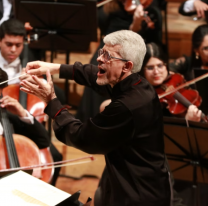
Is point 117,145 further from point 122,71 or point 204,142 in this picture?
point 204,142

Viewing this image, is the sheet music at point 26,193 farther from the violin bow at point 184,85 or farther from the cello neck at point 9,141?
the violin bow at point 184,85

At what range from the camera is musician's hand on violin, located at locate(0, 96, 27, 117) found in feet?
6.07

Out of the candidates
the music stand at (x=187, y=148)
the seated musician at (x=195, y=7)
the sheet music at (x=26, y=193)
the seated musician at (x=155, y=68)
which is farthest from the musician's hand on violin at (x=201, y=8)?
the sheet music at (x=26, y=193)

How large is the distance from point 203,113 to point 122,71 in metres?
1.10

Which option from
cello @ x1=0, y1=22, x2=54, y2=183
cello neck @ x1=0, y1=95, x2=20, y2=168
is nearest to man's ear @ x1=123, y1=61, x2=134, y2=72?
cello neck @ x1=0, y1=95, x2=20, y2=168

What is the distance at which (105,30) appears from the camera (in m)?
3.19

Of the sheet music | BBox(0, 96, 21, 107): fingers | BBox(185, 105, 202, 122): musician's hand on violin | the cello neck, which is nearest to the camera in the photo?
the sheet music

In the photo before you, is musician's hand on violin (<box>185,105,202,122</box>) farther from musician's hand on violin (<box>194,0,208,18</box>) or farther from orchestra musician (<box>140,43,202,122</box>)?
musician's hand on violin (<box>194,0,208,18</box>)

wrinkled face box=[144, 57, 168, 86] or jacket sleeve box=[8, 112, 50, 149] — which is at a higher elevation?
wrinkled face box=[144, 57, 168, 86]

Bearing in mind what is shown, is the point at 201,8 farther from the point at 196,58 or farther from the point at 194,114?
the point at 194,114

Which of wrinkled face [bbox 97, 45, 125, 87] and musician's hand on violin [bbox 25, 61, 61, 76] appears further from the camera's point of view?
musician's hand on violin [bbox 25, 61, 61, 76]

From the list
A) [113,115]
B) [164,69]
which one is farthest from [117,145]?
[164,69]

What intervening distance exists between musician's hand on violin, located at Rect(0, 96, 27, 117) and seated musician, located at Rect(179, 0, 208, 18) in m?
1.75

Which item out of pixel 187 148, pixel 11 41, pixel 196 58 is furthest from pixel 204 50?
pixel 11 41
